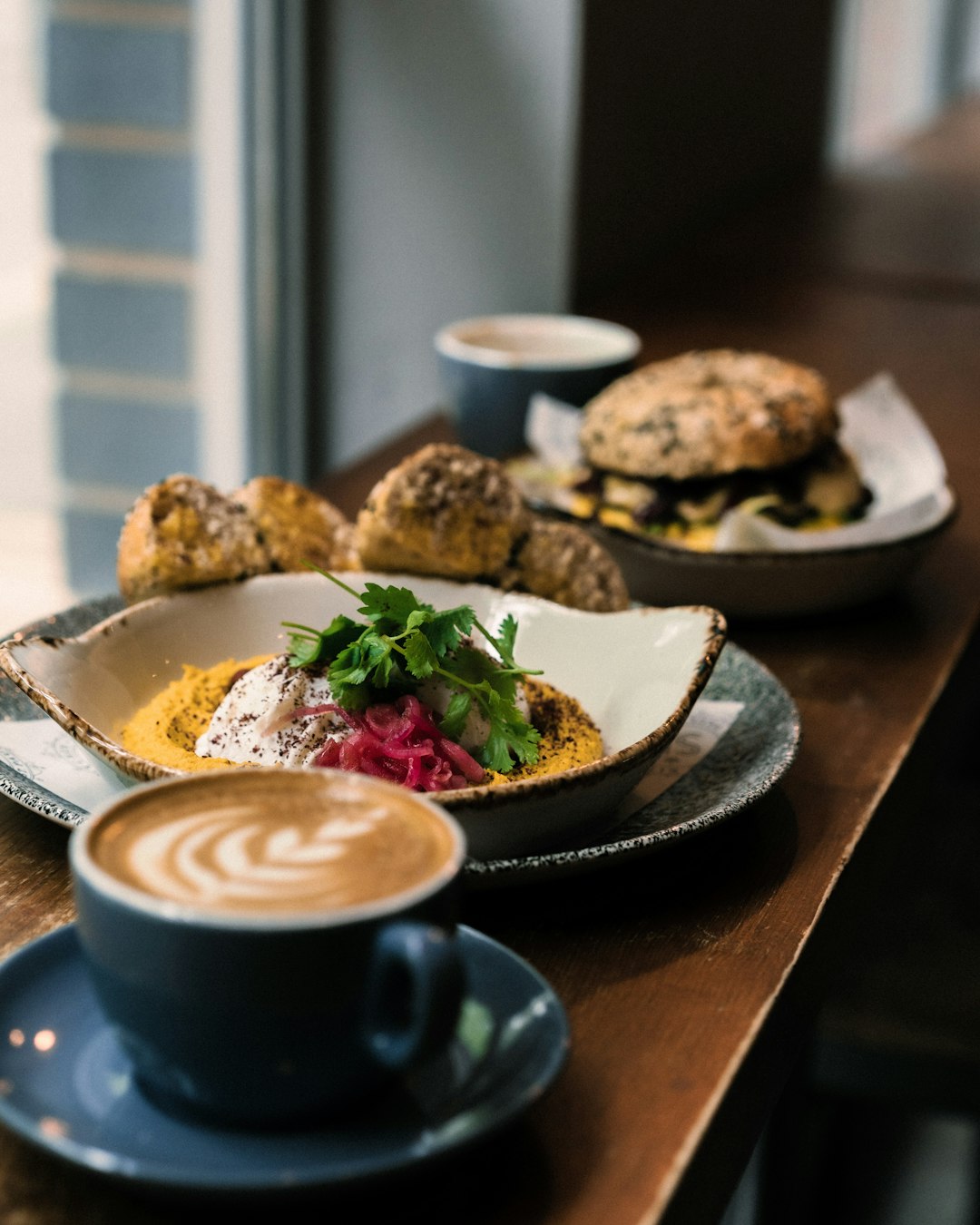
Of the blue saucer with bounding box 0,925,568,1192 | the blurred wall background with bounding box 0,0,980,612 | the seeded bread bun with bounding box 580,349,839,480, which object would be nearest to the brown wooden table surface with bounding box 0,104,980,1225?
the blue saucer with bounding box 0,925,568,1192

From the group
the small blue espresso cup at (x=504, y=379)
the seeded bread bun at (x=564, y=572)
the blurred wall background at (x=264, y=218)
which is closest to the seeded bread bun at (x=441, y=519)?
the seeded bread bun at (x=564, y=572)

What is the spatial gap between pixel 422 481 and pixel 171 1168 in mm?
574

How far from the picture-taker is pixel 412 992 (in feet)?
1.86

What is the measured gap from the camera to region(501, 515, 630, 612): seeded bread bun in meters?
1.10

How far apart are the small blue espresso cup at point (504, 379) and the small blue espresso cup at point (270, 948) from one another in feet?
3.75

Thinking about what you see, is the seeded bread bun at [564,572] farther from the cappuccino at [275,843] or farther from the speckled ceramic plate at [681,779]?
the cappuccino at [275,843]

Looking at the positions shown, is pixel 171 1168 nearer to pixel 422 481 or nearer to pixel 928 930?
pixel 422 481

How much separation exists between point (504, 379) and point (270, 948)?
1.33 m

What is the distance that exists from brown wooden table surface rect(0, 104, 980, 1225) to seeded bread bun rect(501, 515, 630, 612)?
7.2 inches

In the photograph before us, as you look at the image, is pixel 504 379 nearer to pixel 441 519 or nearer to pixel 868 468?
pixel 868 468

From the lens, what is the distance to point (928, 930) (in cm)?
227

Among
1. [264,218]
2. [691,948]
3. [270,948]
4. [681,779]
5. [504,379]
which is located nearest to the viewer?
[270,948]

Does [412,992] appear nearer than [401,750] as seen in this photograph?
Yes

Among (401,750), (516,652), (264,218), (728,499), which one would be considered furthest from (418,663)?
(264,218)
